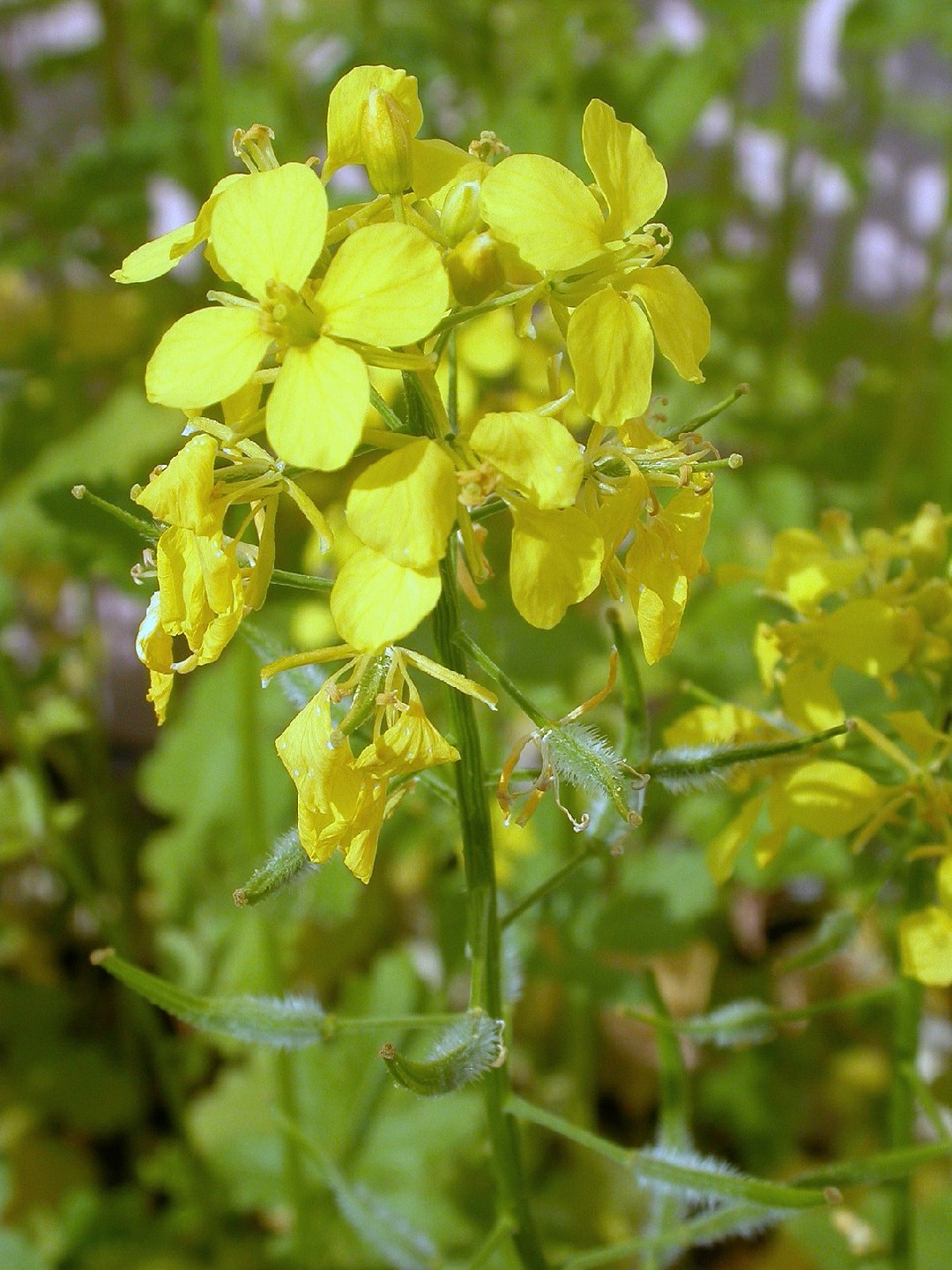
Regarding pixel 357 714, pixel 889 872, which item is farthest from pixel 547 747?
pixel 889 872

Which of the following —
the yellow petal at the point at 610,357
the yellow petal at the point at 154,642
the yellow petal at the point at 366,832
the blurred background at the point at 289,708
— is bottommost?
the blurred background at the point at 289,708

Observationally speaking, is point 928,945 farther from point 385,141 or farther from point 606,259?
point 385,141

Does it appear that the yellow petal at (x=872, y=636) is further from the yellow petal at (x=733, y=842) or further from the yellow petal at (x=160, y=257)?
the yellow petal at (x=160, y=257)

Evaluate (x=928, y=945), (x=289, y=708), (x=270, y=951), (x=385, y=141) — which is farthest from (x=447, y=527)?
(x=289, y=708)

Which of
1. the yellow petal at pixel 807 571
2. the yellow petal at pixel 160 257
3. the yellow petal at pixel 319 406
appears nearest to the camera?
the yellow petal at pixel 319 406

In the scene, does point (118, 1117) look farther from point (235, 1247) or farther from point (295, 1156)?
point (295, 1156)

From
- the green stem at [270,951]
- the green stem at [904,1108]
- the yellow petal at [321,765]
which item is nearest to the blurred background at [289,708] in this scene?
the green stem at [270,951]
